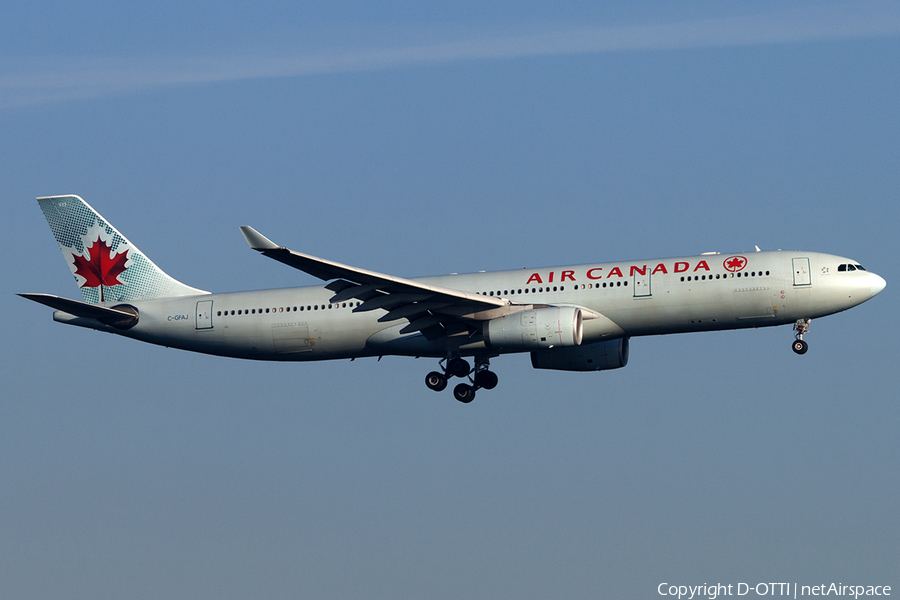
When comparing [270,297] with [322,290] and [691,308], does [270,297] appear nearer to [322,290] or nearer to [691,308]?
[322,290]

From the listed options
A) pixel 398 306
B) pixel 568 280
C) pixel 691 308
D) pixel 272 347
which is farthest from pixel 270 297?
pixel 691 308

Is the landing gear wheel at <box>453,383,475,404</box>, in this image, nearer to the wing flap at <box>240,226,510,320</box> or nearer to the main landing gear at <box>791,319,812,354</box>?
the wing flap at <box>240,226,510,320</box>

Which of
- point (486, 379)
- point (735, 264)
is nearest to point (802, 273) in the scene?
point (735, 264)

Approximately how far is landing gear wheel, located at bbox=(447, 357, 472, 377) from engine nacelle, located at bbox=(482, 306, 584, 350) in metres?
3.75

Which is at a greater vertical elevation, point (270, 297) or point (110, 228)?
point (110, 228)

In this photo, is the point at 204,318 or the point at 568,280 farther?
the point at 204,318

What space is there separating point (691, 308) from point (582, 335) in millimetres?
4130

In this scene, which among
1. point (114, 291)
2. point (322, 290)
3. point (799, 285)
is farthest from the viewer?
point (114, 291)

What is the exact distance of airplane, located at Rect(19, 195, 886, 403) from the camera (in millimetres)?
47875

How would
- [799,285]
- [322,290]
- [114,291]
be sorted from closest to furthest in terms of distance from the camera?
[799,285]
[322,290]
[114,291]

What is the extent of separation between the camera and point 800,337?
4909cm

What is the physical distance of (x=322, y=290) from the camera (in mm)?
52719

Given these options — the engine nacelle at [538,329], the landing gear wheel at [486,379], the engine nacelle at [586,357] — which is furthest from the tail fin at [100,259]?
the engine nacelle at [586,357]

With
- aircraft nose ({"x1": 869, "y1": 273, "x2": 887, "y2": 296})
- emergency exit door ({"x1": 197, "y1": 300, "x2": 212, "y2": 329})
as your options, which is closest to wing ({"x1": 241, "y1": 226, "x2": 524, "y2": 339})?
emergency exit door ({"x1": 197, "y1": 300, "x2": 212, "y2": 329})
